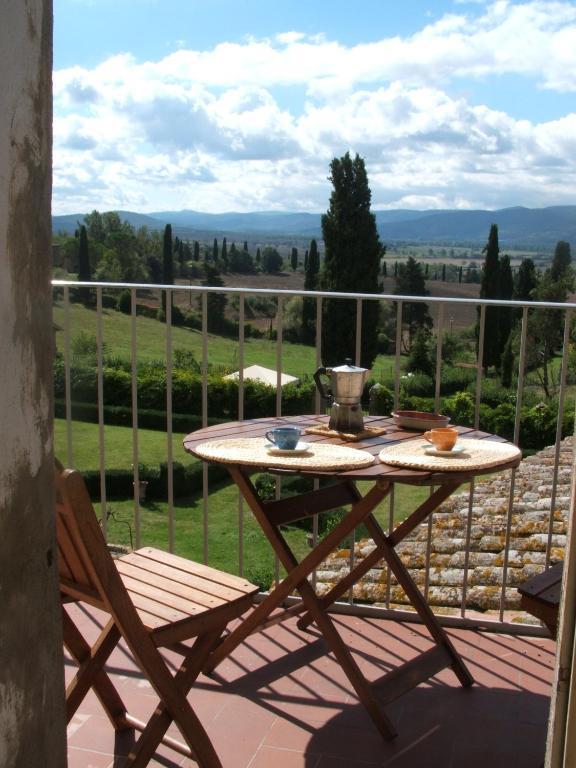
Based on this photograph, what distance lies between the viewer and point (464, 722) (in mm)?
2422

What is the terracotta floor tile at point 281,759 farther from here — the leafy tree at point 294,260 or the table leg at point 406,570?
the leafy tree at point 294,260

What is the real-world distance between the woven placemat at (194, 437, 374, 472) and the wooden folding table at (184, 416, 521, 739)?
0.4 inches

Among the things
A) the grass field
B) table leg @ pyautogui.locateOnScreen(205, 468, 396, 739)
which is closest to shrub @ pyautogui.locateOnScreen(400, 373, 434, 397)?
the grass field

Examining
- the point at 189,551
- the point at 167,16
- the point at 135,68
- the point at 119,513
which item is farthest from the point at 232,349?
the point at 167,16

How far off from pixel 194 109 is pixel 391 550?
15981 millimetres

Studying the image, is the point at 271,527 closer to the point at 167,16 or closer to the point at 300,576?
the point at 300,576

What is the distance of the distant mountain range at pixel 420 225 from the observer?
152 ft

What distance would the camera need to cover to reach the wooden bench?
6.22ft

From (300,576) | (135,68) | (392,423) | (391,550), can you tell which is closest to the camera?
(300,576)

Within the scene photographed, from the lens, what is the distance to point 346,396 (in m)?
2.57

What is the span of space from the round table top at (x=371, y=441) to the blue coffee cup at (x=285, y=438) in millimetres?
132

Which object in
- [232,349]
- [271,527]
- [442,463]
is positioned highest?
[442,463]

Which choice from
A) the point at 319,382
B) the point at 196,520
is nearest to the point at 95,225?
the point at 196,520

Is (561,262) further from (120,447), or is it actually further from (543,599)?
(543,599)
